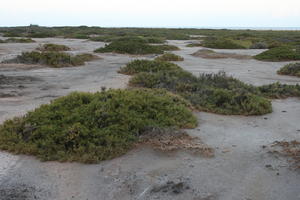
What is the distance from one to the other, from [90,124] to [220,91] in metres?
3.89

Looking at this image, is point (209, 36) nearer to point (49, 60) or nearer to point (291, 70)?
point (291, 70)

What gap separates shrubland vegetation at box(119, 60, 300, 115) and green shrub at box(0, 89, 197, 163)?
1213 mm

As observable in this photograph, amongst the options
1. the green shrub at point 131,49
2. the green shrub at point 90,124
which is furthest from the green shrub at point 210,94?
the green shrub at point 131,49

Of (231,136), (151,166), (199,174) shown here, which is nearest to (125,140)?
(151,166)

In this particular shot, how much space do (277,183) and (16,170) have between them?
3584 mm

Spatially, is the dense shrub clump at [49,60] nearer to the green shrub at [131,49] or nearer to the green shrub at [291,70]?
the green shrub at [131,49]

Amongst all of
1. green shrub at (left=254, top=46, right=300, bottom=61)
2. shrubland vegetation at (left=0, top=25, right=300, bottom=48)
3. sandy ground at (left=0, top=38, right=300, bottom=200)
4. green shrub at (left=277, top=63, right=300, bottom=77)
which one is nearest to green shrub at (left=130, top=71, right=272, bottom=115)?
sandy ground at (left=0, top=38, right=300, bottom=200)

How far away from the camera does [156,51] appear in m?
21.2

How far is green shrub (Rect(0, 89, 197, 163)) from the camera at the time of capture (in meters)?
4.95

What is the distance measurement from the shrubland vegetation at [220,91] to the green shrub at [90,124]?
121 centimetres

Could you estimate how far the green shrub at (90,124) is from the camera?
4.95 m

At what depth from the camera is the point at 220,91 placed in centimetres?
809

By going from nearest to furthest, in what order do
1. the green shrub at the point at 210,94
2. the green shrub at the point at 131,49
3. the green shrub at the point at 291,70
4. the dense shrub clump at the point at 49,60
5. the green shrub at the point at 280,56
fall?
the green shrub at the point at 210,94, the green shrub at the point at 291,70, the dense shrub clump at the point at 49,60, the green shrub at the point at 280,56, the green shrub at the point at 131,49

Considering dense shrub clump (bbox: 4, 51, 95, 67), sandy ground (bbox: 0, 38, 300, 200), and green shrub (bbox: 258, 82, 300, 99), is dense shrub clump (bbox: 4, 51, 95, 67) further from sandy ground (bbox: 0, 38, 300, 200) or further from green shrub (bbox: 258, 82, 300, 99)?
green shrub (bbox: 258, 82, 300, 99)
